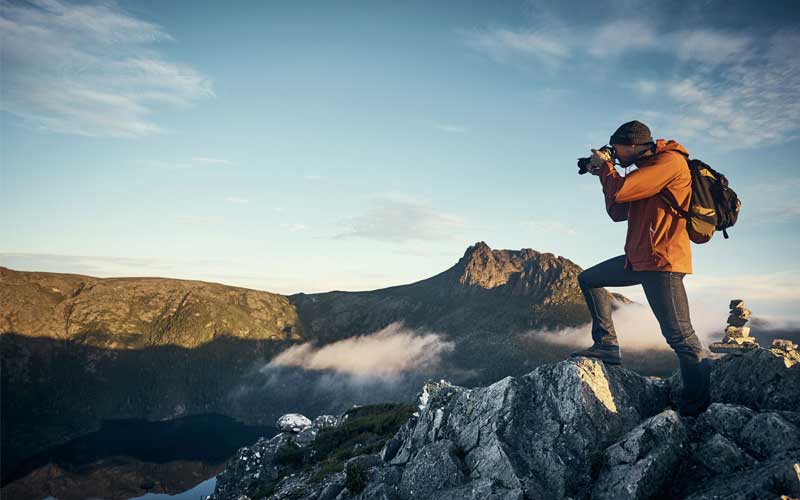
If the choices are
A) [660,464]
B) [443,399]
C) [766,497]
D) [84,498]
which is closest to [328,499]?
[443,399]

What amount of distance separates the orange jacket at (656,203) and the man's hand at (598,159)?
16 centimetres

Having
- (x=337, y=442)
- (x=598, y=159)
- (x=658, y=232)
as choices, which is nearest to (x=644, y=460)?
(x=658, y=232)

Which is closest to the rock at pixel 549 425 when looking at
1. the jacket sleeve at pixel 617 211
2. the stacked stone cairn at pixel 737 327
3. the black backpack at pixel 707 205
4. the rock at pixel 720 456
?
the rock at pixel 720 456

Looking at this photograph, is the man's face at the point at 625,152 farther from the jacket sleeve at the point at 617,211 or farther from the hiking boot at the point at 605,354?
the hiking boot at the point at 605,354

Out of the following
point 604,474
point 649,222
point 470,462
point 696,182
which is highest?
point 696,182

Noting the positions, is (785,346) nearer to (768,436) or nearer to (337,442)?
(768,436)

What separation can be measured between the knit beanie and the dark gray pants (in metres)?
2.69

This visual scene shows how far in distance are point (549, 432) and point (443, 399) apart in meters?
5.82

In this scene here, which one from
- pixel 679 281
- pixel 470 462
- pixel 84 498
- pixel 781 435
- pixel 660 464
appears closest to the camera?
pixel 781 435

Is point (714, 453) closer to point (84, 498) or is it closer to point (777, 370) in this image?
point (777, 370)

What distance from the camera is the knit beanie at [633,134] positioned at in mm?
9188

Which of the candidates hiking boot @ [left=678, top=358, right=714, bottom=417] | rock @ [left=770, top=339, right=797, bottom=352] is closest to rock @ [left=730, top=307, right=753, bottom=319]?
rock @ [left=770, top=339, right=797, bottom=352]

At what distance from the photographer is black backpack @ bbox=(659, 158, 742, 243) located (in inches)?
339

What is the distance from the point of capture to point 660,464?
328 inches
